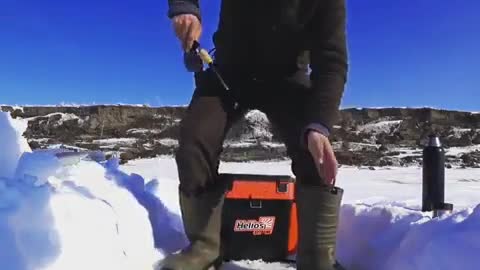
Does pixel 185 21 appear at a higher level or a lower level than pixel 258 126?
lower

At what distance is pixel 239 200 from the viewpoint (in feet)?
7.02

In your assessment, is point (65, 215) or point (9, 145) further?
point (9, 145)

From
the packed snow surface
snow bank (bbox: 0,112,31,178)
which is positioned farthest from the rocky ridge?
snow bank (bbox: 0,112,31,178)

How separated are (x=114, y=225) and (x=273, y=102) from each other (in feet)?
2.19

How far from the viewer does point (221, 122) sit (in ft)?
6.43

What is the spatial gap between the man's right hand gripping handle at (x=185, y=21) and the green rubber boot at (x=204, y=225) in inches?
19.0

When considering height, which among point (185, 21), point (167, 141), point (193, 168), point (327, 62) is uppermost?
point (185, 21)

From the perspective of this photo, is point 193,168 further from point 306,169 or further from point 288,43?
point 288,43

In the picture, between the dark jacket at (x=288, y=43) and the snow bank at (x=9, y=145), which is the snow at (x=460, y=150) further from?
the snow bank at (x=9, y=145)

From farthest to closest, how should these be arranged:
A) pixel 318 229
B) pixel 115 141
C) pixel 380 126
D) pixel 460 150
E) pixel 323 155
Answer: pixel 380 126
pixel 115 141
pixel 460 150
pixel 318 229
pixel 323 155

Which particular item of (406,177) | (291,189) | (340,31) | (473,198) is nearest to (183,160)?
(291,189)

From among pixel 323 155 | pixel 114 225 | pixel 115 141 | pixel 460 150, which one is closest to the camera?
pixel 323 155

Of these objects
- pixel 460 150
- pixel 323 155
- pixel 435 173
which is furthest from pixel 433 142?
pixel 460 150

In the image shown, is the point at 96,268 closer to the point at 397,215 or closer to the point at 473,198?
the point at 397,215
